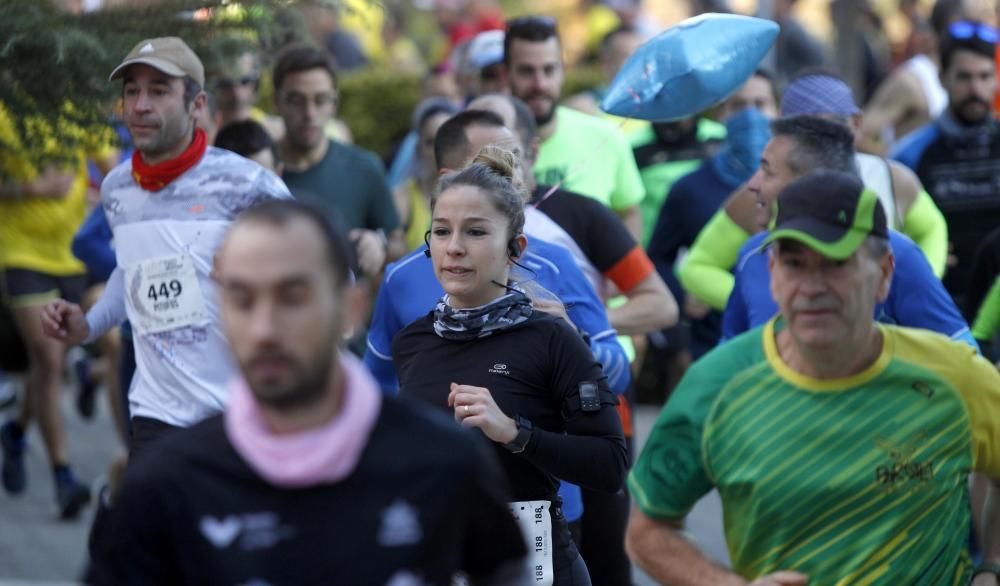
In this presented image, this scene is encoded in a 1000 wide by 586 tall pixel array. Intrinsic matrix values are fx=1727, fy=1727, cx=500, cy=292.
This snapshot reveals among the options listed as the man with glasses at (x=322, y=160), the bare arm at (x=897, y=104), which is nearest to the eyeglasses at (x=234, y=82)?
the man with glasses at (x=322, y=160)

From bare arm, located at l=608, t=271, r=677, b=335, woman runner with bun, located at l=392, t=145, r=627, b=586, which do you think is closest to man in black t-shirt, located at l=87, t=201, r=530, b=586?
woman runner with bun, located at l=392, t=145, r=627, b=586

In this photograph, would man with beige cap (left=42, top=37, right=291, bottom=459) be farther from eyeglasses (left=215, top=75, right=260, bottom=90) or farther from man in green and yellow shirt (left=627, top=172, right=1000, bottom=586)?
man in green and yellow shirt (left=627, top=172, right=1000, bottom=586)

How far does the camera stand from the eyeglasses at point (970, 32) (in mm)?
8502

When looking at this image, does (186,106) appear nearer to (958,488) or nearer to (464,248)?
(464,248)

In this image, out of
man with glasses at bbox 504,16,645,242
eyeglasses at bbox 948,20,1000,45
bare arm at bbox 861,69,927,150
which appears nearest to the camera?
man with glasses at bbox 504,16,645,242

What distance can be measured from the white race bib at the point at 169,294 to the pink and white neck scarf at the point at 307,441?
2.74 metres

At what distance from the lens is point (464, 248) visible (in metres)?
4.36

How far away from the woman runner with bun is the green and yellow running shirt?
0.74 metres

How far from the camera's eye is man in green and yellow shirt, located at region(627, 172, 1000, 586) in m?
3.25

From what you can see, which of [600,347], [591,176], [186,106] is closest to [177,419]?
[186,106]

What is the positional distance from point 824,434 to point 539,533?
45.7 inches

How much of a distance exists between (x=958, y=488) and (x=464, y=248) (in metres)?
1.47

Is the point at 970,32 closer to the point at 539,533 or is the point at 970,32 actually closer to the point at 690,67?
the point at 690,67

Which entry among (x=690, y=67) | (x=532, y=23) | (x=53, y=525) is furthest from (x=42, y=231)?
(x=690, y=67)
